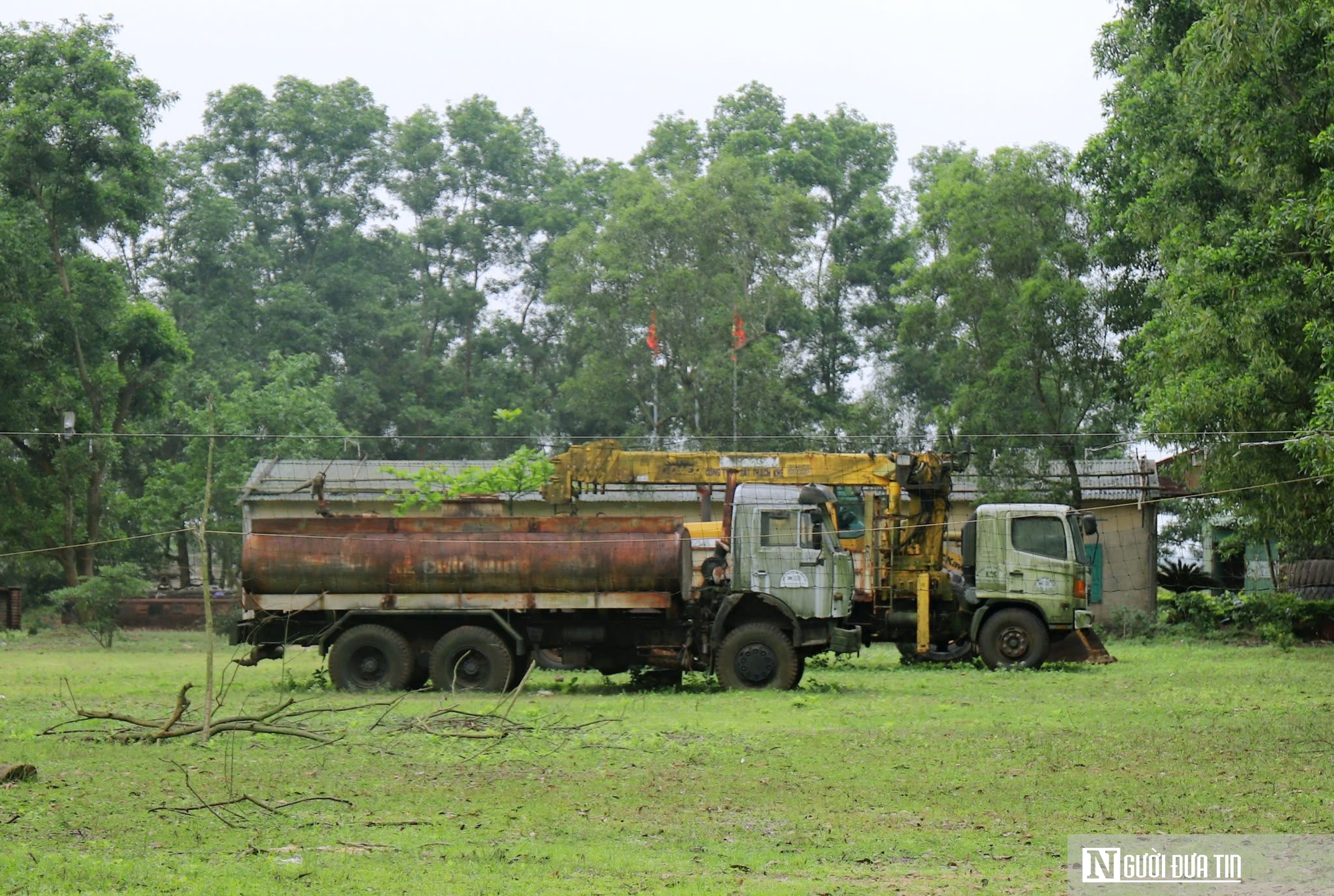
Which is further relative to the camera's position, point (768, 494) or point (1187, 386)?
point (1187, 386)

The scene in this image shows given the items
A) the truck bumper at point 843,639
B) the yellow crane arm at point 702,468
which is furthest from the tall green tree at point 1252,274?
the truck bumper at point 843,639

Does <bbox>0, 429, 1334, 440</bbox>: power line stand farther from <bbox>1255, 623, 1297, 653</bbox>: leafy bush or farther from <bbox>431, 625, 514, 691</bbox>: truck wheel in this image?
<bbox>1255, 623, 1297, 653</bbox>: leafy bush

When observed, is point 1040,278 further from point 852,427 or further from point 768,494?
point 768,494

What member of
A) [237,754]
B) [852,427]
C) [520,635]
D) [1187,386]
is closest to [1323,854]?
[237,754]

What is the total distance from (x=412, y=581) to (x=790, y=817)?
34.1 ft

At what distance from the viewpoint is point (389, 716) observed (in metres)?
16.7

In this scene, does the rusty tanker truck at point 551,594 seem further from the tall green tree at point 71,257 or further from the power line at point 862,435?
the tall green tree at point 71,257

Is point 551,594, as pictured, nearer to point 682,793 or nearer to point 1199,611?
point 682,793

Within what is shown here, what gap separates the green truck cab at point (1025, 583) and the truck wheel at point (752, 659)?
459 cm

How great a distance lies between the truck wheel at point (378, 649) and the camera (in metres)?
20.1

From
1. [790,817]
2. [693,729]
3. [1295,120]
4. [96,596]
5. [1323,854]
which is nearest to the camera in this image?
[1323,854]

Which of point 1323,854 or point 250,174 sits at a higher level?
point 250,174

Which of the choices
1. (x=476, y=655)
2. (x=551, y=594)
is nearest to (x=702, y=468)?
(x=551, y=594)

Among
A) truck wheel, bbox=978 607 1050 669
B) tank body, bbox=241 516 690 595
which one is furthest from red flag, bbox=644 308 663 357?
tank body, bbox=241 516 690 595
